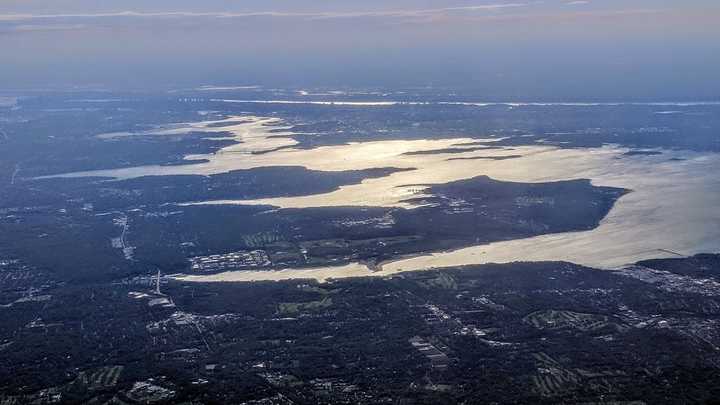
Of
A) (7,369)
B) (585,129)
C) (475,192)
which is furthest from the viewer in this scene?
(585,129)

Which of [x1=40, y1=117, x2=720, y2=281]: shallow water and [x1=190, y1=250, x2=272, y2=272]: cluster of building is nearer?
[x1=190, y1=250, x2=272, y2=272]: cluster of building

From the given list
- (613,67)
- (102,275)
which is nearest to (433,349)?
(102,275)

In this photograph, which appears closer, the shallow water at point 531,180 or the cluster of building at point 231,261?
the cluster of building at point 231,261

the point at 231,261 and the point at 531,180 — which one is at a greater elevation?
the point at 531,180

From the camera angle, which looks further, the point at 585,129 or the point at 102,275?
the point at 585,129

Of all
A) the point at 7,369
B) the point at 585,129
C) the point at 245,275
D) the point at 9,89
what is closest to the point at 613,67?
the point at 585,129

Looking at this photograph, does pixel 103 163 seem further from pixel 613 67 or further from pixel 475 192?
pixel 613 67

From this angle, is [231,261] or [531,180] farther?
[531,180]

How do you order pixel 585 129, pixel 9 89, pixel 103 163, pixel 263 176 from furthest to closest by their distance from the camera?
pixel 9 89 → pixel 585 129 → pixel 103 163 → pixel 263 176
